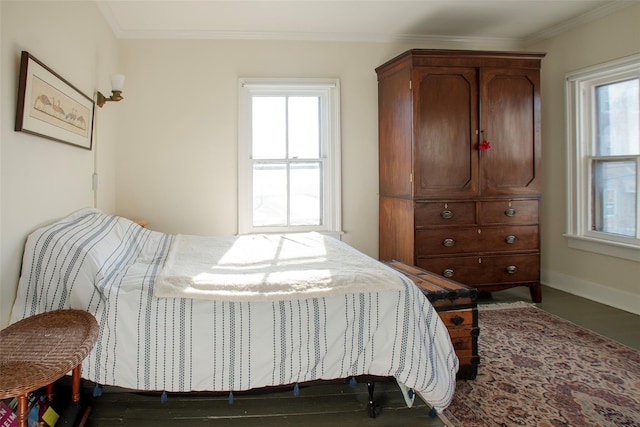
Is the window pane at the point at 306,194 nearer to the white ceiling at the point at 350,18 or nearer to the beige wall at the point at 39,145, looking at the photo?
the white ceiling at the point at 350,18

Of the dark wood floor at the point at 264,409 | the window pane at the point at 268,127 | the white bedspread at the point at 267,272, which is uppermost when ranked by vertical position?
the window pane at the point at 268,127

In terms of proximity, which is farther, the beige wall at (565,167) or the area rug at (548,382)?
the beige wall at (565,167)

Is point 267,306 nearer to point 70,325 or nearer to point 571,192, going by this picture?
point 70,325

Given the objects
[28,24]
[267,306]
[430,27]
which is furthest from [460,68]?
[28,24]

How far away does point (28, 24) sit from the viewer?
6.07 ft

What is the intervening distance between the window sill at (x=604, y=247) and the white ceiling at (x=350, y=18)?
1.90m

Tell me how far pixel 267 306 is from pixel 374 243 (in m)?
2.40

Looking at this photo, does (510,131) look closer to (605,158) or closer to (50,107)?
(605,158)

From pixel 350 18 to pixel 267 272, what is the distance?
8.21 ft

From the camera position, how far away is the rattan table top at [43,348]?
3.59ft

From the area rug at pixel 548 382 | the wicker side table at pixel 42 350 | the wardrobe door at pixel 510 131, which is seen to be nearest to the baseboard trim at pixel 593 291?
the area rug at pixel 548 382

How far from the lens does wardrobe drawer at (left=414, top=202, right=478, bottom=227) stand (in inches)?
127

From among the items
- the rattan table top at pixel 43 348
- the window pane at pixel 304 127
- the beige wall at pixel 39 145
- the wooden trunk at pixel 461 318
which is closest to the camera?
the rattan table top at pixel 43 348

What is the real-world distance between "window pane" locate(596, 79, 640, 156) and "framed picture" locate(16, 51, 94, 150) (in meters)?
4.06
